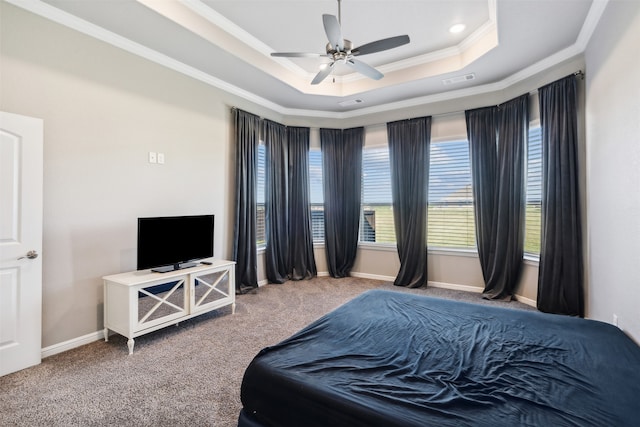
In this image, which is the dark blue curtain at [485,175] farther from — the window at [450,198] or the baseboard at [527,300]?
the baseboard at [527,300]

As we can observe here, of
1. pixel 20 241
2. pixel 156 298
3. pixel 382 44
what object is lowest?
pixel 156 298

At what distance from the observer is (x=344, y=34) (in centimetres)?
346

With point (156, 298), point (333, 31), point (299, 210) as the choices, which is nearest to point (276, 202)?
point (299, 210)

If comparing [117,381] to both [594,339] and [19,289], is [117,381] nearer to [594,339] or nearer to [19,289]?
[19,289]

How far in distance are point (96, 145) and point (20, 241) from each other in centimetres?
102

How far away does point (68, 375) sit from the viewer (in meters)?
2.26

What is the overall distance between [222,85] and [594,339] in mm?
4457

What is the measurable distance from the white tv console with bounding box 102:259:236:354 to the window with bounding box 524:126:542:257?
12.3ft

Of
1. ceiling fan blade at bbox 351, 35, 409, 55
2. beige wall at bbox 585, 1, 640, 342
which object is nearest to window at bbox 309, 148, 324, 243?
ceiling fan blade at bbox 351, 35, 409, 55

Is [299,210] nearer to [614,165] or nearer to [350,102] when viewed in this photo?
[350,102]

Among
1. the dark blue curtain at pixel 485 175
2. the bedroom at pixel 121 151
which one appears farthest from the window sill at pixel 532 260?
the bedroom at pixel 121 151

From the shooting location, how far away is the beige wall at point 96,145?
8.19 feet

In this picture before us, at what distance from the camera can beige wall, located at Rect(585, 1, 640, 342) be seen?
1.93 metres

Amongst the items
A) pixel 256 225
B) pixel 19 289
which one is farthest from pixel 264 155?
pixel 19 289
